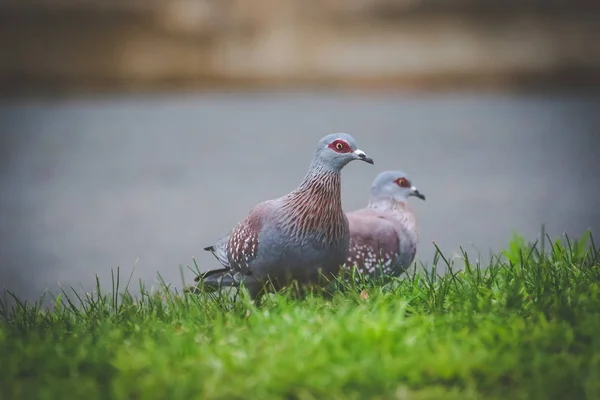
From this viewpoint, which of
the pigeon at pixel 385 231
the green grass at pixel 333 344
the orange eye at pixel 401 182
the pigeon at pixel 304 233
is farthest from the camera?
the orange eye at pixel 401 182

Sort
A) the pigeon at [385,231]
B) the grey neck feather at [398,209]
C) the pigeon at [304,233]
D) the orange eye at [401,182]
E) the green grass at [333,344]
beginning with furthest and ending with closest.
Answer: the orange eye at [401,182]
the grey neck feather at [398,209]
the pigeon at [385,231]
the pigeon at [304,233]
the green grass at [333,344]

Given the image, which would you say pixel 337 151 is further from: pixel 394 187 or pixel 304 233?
pixel 394 187

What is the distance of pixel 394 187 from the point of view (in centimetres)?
457

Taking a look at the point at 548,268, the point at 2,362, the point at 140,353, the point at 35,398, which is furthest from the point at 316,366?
the point at 548,268

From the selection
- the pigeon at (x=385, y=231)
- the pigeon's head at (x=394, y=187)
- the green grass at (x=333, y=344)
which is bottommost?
the green grass at (x=333, y=344)

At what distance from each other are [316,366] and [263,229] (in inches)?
41.0

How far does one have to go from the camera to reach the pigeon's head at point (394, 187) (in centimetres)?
456

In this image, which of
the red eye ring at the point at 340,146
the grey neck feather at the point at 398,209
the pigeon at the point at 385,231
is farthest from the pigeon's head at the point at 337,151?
the grey neck feather at the point at 398,209

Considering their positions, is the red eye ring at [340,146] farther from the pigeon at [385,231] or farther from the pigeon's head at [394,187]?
the pigeon's head at [394,187]

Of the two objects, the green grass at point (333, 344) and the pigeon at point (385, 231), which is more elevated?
the pigeon at point (385, 231)

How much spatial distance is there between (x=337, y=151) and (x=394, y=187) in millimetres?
949

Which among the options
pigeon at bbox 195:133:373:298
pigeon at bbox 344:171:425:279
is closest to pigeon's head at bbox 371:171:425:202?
pigeon at bbox 344:171:425:279

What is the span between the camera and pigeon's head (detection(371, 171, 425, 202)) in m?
4.56

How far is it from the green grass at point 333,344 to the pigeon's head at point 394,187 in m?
0.92
